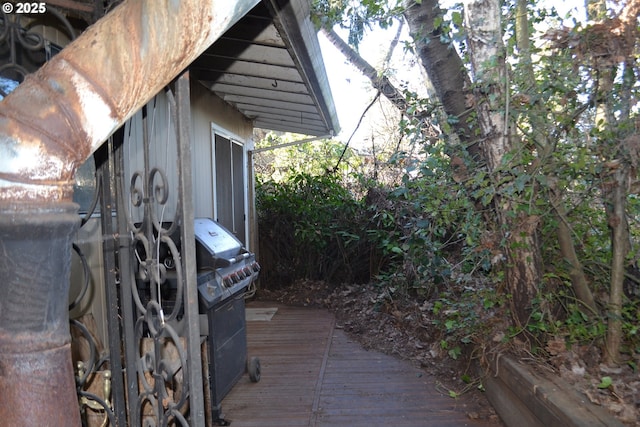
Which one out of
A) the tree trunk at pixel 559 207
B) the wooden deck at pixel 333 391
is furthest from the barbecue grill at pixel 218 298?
the tree trunk at pixel 559 207

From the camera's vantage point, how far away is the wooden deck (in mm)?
4176

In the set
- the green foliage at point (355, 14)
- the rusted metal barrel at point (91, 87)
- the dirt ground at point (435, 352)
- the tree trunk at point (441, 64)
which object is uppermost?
the green foliage at point (355, 14)

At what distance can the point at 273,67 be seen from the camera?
565 cm

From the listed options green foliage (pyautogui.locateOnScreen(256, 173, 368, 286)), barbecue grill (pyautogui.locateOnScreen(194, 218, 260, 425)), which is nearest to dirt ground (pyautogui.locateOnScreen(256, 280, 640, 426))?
green foliage (pyautogui.locateOnScreen(256, 173, 368, 286))

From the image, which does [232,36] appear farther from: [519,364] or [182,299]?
[519,364]

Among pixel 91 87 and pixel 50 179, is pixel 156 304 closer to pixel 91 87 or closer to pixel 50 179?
pixel 50 179

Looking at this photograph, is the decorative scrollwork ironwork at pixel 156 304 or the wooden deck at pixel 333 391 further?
the wooden deck at pixel 333 391

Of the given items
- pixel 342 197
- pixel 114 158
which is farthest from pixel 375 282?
pixel 114 158

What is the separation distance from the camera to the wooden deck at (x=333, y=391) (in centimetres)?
418

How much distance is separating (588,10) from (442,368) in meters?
3.42

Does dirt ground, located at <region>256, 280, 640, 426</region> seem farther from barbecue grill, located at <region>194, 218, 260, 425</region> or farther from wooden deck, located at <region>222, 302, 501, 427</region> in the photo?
barbecue grill, located at <region>194, 218, 260, 425</region>

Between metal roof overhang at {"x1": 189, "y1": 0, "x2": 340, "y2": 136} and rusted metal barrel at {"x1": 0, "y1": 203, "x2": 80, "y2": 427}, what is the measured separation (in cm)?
264

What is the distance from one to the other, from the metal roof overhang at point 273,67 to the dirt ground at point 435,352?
9.50 feet

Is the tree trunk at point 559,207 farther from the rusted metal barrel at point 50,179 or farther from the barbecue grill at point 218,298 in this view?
the rusted metal barrel at point 50,179
